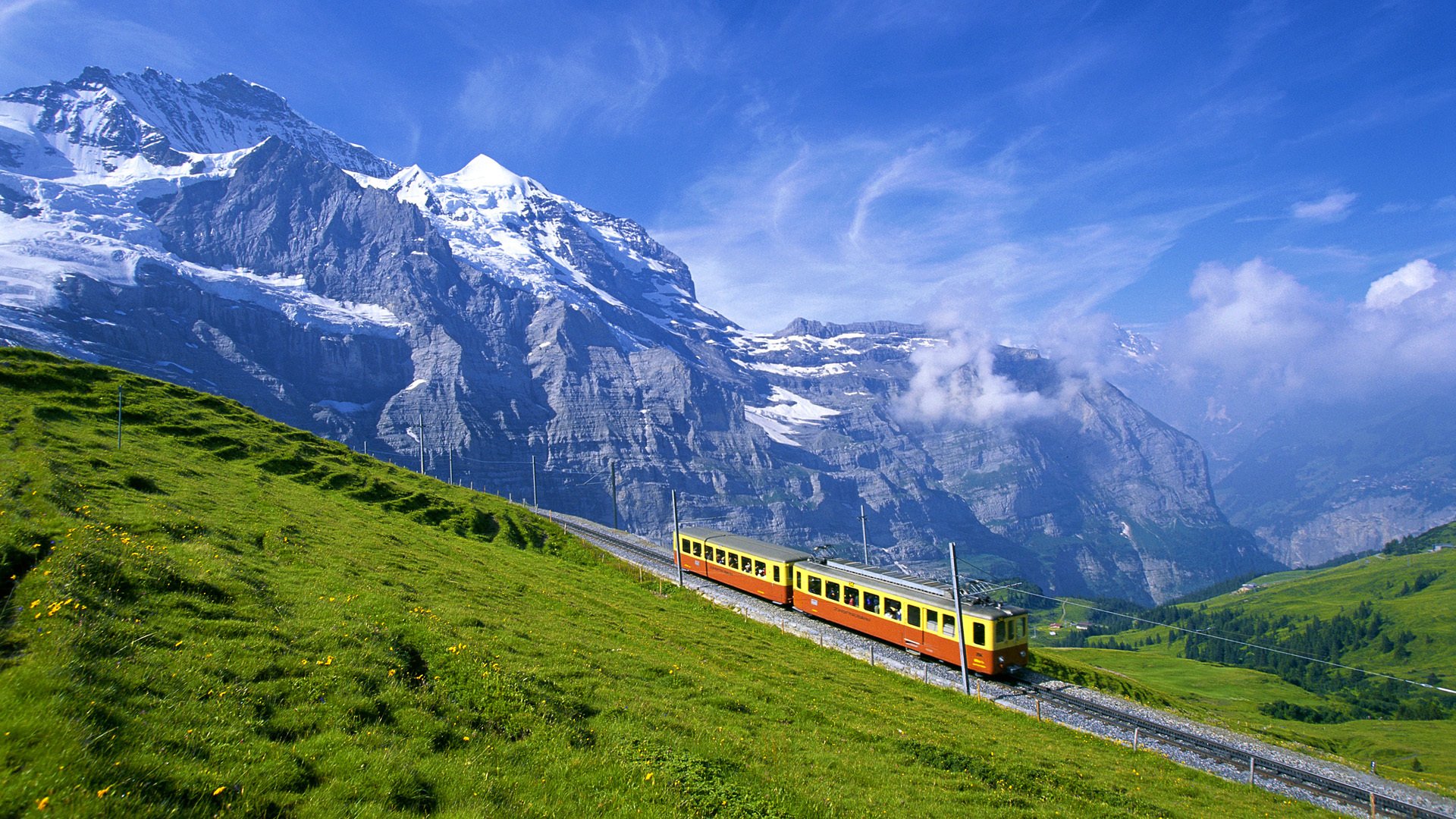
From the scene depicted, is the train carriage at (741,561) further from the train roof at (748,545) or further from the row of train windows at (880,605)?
the row of train windows at (880,605)

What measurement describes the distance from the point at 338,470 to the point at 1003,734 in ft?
155

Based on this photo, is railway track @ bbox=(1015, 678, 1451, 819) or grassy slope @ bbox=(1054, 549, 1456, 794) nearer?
railway track @ bbox=(1015, 678, 1451, 819)

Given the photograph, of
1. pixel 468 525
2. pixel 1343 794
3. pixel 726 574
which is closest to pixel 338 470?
pixel 468 525

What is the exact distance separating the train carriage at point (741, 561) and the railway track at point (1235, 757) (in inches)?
679

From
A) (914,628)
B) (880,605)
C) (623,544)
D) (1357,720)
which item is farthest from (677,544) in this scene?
(1357,720)

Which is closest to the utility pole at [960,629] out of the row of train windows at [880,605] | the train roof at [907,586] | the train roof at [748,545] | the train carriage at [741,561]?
the row of train windows at [880,605]

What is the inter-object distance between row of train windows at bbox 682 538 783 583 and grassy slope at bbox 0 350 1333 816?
17.3 metres

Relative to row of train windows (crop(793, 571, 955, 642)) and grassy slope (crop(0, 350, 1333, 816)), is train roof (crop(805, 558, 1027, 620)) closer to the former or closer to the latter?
row of train windows (crop(793, 571, 955, 642))

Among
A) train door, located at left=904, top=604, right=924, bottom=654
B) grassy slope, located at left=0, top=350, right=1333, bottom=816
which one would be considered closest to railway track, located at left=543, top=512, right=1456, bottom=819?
grassy slope, located at left=0, top=350, right=1333, bottom=816

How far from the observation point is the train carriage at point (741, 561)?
160 feet

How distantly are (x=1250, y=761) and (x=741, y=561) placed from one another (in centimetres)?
3378

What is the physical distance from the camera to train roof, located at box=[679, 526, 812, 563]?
4956cm

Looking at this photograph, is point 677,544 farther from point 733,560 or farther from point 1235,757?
point 1235,757

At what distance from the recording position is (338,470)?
48.4 m
